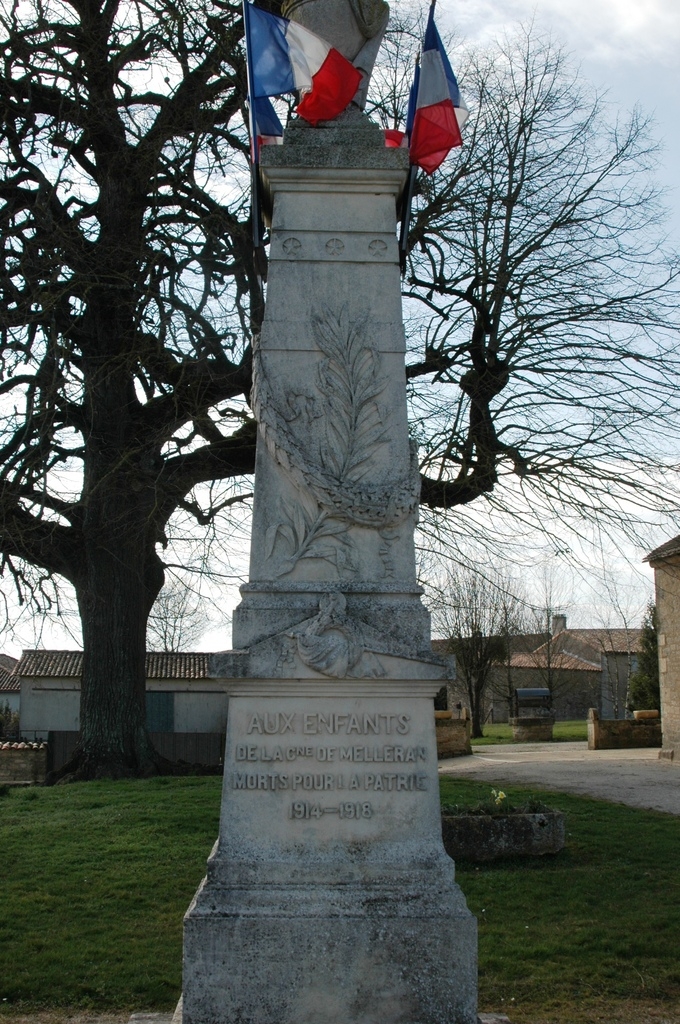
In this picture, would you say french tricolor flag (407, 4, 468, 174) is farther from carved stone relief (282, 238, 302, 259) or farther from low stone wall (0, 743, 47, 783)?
low stone wall (0, 743, 47, 783)

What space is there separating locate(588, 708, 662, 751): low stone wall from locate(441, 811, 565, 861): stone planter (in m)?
17.4

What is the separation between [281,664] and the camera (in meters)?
4.83

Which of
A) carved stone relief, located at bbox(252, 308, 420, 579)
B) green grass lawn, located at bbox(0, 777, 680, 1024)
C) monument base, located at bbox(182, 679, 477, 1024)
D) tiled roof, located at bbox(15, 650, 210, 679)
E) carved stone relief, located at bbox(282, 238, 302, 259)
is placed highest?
carved stone relief, located at bbox(282, 238, 302, 259)

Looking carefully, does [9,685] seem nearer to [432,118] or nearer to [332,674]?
[432,118]

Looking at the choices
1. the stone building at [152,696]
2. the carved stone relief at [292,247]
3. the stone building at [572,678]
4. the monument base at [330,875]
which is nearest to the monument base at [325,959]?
the monument base at [330,875]

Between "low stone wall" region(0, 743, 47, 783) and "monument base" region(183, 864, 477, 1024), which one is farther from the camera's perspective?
"low stone wall" region(0, 743, 47, 783)

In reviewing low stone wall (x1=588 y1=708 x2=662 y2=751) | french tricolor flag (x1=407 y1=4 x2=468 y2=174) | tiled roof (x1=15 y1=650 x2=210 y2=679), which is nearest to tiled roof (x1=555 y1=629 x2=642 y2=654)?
Result: low stone wall (x1=588 y1=708 x2=662 y2=751)

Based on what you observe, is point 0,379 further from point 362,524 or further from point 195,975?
point 195,975

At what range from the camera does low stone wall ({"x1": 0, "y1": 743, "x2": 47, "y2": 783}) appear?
18.1m

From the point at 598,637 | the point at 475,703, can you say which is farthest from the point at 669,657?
the point at 598,637

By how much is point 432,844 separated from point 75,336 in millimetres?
10479

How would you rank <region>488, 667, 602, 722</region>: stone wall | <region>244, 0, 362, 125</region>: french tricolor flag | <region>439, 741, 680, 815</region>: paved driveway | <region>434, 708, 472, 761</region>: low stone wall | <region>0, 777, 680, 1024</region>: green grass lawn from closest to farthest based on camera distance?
<region>244, 0, 362, 125</region>: french tricolor flag → <region>0, 777, 680, 1024</region>: green grass lawn → <region>439, 741, 680, 815</region>: paved driveway → <region>434, 708, 472, 761</region>: low stone wall → <region>488, 667, 602, 722</region>: stone wall

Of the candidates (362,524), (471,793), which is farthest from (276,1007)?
(471,793)

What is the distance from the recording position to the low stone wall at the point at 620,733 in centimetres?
2603
